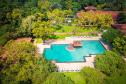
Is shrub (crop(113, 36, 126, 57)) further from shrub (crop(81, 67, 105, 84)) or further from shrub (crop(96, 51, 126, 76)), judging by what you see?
shrub (crop(81, 67, 105, 84))

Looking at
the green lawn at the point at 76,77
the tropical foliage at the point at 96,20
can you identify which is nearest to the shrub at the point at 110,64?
the green lawn at the point at 76,77

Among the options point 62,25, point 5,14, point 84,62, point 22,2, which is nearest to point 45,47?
point 84,62

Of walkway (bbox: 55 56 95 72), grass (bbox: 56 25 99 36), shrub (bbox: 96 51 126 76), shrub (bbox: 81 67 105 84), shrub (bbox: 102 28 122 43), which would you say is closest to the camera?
shrub (bbox: 81 67 105 84)

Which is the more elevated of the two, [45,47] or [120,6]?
[120,6]

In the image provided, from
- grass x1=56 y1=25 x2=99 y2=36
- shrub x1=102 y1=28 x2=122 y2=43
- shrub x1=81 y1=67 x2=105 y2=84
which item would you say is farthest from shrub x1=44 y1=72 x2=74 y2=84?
grass x1=56 y1=25 x2=99 y2=36

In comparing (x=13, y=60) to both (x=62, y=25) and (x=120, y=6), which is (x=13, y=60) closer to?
(x=62, y=25)

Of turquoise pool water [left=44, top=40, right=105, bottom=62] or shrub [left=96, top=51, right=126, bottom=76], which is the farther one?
turquoise pool water [left=44, top=40, right=105, bottom=62]

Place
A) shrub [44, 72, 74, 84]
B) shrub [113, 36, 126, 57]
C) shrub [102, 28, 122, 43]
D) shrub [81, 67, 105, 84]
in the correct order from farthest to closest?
shrub [102, 28, 122, 43], shrub [113, 36, 126, 57], shrub [81, 67, 105, 84], shrub [44, 72, 74, 84]

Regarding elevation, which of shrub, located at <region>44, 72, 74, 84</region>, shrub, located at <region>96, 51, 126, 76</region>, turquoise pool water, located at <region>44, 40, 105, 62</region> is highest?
shrub, located at <region>44, 72, 74, 84</region>

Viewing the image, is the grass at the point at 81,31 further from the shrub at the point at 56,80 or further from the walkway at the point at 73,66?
the shrub at the point at 56,80
